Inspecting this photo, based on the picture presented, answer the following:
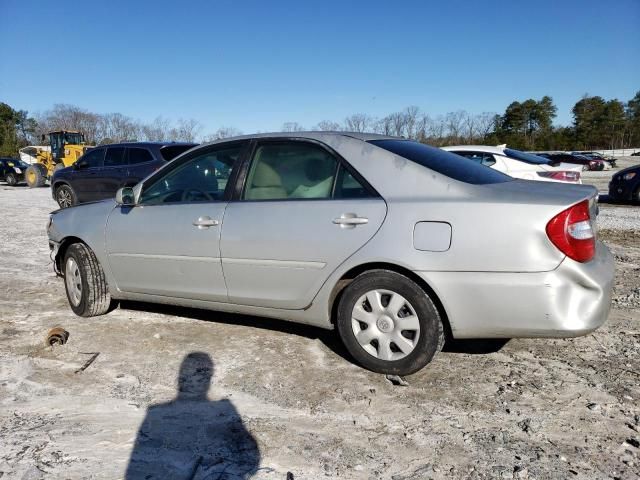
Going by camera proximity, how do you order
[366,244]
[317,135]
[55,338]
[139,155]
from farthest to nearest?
1. [139,155]
2. [55,338]
3. [317,135]
4. [366,244]

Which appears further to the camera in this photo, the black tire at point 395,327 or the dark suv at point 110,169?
the dark suv at point 110,169

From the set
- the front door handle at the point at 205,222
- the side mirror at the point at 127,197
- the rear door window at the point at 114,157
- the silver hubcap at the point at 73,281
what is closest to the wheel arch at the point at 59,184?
the rear door window at the point at 114,157

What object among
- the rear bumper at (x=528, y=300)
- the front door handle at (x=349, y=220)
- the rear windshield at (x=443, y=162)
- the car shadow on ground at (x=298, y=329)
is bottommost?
the car shadow on ground at (x=298, y=329)

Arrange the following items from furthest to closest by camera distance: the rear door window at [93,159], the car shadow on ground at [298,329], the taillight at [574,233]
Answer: the rear door window at [93,159], the car shadow on ground at [298,329], the taillight at [574,233]

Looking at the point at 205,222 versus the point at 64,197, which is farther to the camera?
the point at 64,197

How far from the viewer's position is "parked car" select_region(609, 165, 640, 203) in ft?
44.5

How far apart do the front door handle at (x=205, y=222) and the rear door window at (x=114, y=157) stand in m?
8.40

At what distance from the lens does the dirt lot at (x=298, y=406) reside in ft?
7.87

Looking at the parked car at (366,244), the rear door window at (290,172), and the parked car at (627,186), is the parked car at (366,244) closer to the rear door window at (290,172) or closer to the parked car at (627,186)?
the rear door window at (290,172)

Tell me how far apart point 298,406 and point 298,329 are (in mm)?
1292

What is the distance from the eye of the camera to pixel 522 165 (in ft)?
32.3

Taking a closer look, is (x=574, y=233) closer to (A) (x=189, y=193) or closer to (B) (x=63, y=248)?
(A) (x=189, y=193)

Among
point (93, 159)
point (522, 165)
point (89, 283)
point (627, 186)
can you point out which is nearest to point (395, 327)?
point (89, 283)

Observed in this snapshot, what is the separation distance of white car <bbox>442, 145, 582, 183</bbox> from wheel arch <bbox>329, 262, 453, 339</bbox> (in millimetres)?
6722
